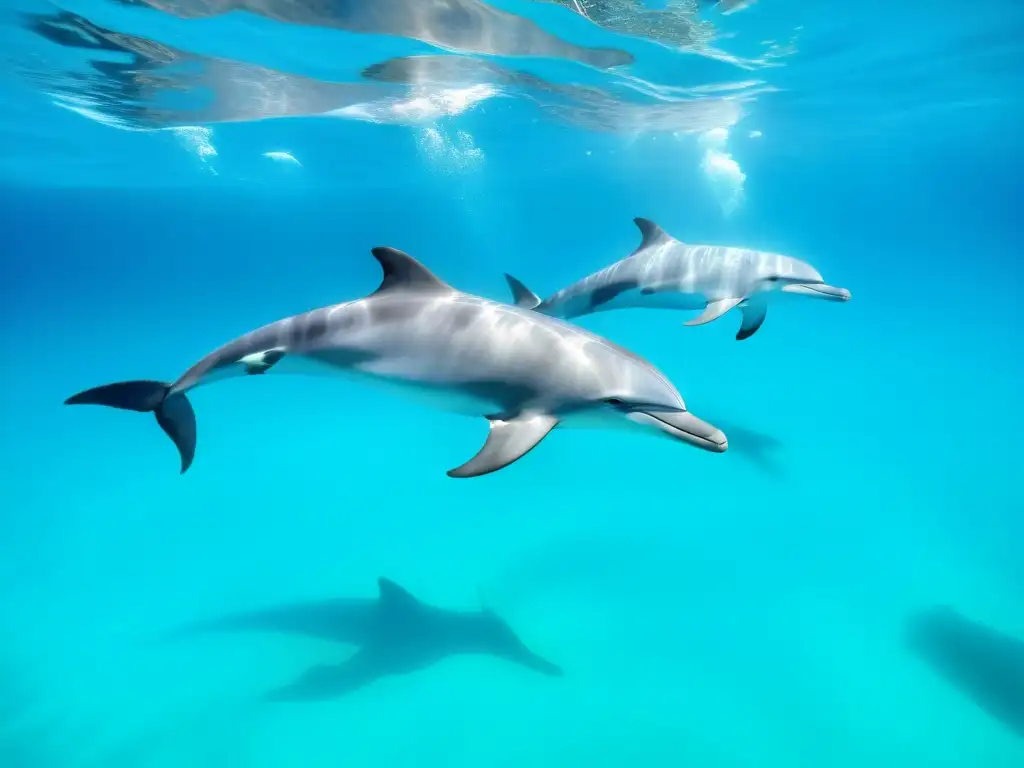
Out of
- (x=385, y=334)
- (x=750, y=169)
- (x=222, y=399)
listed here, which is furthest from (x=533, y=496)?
(x=750, y=169)

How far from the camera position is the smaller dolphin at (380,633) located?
195 inches

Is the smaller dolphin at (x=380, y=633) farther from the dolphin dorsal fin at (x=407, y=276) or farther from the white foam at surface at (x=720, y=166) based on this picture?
the white foam at surface at (x=720, y=166)

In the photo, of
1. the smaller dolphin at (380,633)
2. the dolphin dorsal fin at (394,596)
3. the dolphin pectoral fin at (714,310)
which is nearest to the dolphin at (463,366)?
the smaller dolphin at (380,633)

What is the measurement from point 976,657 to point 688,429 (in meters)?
3.51

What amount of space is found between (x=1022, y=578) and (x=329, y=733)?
6643 millimetres

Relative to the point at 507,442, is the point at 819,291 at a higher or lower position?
higher

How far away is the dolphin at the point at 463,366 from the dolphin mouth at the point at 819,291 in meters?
5.49

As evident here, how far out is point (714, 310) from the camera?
8688 millimetres

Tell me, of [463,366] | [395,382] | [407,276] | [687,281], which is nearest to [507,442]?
[463,366]

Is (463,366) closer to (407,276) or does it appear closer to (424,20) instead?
(407,276)

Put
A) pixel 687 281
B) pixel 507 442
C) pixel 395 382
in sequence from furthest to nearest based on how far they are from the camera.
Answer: pixel 687 281
pixel 395 382
pixel 507 442

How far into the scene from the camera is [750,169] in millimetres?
50812

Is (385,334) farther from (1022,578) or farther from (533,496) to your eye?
(1022,578)

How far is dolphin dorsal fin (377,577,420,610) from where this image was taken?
5793mm
